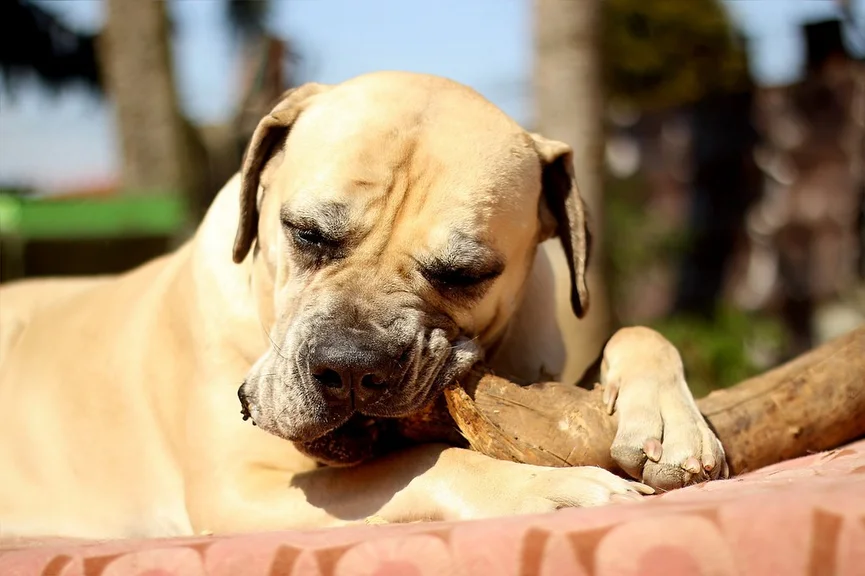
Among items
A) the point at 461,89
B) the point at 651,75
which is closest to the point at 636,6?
the point at 651,75

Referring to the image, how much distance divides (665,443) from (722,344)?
4992 millimetres

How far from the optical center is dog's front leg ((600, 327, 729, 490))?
2211 millimetres

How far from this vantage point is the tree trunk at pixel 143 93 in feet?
27.2

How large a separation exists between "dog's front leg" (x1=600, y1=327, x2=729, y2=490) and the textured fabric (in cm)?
26

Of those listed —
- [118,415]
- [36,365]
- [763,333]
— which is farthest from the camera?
[763,333]

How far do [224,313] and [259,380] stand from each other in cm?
57

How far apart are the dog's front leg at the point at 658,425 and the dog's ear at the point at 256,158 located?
1154mm

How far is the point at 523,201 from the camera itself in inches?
110

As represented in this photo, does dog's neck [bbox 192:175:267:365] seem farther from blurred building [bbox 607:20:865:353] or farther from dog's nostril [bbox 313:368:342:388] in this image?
blurred building [bbox 607:20:865:353]

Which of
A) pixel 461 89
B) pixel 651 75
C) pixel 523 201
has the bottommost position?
pixel 651 75

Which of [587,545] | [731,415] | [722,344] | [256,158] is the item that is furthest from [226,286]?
[722,344]

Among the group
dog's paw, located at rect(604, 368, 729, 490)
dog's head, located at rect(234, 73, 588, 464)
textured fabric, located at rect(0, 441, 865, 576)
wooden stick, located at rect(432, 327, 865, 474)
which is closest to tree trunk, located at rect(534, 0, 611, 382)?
dog's head, located at rect(234, 73, 588, 464)

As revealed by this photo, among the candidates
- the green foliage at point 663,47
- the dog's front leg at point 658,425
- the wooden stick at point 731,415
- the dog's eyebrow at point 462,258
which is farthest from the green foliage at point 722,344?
the green foliage at point 663,47

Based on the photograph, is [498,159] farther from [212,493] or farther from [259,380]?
[212,493]
